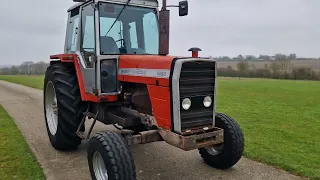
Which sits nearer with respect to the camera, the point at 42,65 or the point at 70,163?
the point at 70,163

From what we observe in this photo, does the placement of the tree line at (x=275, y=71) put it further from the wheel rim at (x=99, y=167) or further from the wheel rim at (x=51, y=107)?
the wheel rim at (x=99, y=167)

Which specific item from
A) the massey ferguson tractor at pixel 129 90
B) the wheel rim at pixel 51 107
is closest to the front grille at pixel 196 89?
the massey ferguson tractor at pixel 129 90

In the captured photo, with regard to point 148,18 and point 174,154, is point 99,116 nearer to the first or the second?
point 174,154

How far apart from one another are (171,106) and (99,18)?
198 cm

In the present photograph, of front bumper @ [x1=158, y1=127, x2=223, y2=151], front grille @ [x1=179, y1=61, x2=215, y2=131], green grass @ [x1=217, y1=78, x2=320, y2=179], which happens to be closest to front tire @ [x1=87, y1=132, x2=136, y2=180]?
front bumper @ [x1=158, y1=127, x2=223, y2=151]

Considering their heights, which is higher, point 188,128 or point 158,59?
point 158,59

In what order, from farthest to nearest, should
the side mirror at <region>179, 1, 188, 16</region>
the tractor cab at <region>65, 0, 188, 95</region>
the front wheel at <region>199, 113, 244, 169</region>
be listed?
the tractor cab at <region>65, 0, 188, 95</region>
the front wheel at <region>199, 113, 244, 169</region>
the side mirror at <region>179, 1, 188, 16</region>

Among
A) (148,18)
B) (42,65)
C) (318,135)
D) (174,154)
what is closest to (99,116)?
(174,154)

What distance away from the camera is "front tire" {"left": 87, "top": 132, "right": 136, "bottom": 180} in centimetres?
373

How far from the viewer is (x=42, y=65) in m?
49.2

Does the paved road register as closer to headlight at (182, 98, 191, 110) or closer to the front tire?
the front tire

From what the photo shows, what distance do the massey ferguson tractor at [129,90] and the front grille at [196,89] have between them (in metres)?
0.01

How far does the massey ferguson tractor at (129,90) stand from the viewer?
3.94 meters

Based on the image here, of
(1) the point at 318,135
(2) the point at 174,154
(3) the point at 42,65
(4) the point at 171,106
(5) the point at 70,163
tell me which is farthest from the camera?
(3) the point at 42,65
